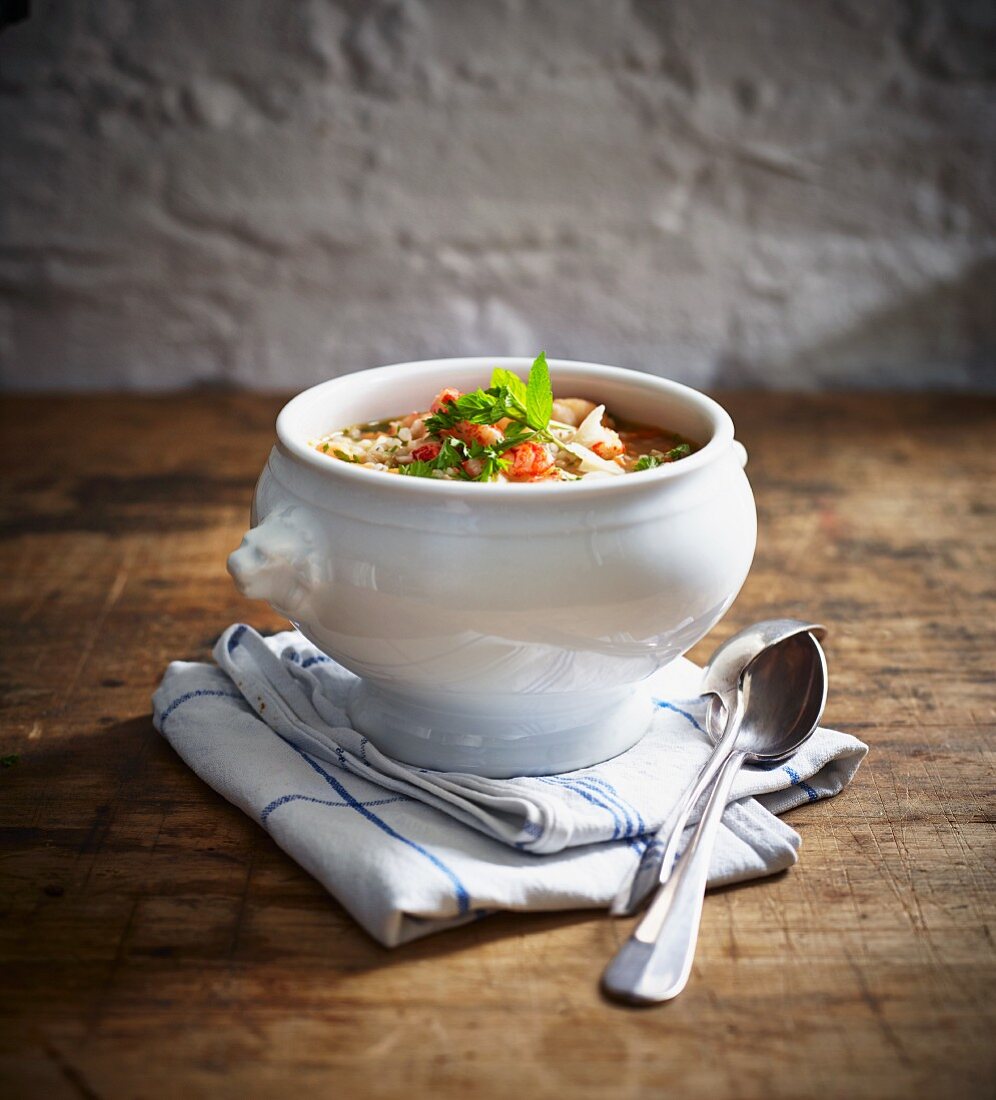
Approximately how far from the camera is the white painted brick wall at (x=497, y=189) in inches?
76.7

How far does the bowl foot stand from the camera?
2.96ft

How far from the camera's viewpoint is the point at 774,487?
163cm

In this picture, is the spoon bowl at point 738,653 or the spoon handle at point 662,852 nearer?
the spoon handle at point 662,852

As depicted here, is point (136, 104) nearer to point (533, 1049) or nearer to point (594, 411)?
point (594, 411)

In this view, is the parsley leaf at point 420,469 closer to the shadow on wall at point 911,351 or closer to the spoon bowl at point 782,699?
the spoon bowl at point 782,699

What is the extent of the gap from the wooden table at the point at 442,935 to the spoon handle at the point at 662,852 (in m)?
0.02

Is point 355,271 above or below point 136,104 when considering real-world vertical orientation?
below

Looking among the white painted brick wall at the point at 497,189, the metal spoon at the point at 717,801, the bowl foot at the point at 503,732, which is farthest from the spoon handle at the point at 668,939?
the white painted brick wall at the point at 497,189

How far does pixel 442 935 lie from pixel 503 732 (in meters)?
0.18

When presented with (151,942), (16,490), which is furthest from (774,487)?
(151,942)

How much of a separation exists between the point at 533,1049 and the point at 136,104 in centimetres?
172

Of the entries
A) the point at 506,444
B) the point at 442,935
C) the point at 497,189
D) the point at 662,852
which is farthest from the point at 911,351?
the point at 442,935

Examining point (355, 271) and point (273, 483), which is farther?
point (355, 271)

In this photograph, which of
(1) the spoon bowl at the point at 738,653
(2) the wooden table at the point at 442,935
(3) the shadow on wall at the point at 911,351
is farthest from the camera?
(3) the shadow on wall at the point at 911,351
